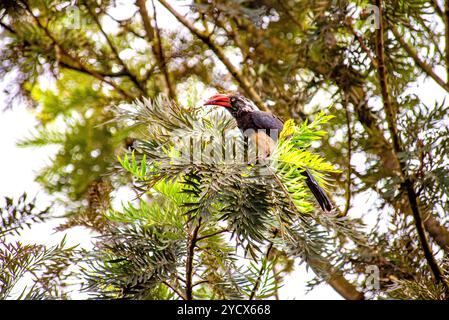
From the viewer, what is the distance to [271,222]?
4.46 feet

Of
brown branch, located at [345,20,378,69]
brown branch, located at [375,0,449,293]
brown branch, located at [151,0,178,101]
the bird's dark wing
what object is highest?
brown branch, located at [151,0,178,101]

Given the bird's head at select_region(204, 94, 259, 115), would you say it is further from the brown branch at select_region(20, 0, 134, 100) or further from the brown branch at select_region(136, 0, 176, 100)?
the brown branch at select_region(20, 0, 134, 100)

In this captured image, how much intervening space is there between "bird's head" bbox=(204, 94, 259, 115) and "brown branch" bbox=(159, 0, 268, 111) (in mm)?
303

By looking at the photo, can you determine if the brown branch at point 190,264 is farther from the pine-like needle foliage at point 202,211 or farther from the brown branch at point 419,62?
the brown branch at point 419,62

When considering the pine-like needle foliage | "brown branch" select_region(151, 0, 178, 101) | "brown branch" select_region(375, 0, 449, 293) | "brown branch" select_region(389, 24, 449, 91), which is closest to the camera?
the pine-like needle foliage

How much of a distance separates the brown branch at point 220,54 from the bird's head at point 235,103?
11.9 inches

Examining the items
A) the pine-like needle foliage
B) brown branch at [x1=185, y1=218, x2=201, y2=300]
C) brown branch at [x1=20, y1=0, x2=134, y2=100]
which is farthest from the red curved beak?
brown branch at [x1=185, y1=218, x2=201, y2=300]

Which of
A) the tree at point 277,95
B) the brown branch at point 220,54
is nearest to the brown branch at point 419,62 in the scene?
the tree at point 277,95

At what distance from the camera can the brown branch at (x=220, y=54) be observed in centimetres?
301

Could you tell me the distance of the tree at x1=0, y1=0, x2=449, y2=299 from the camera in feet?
6.51

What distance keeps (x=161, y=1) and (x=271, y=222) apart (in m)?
2.10

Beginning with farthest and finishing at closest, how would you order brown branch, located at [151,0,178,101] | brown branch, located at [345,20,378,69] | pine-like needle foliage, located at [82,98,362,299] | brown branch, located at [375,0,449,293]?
brown branch, located at [151,0,178,101] → brown branch, located at [345,20,378,69] → brown branch, located at [375,0,449,293] → pine-like needle foliage, located at [82,98,362,299]
